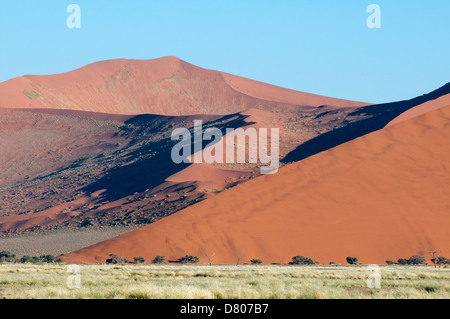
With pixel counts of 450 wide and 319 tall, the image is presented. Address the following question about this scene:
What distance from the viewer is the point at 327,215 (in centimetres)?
4669

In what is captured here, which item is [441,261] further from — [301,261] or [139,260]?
[139,260]

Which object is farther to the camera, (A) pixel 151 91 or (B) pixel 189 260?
(A) pixel 151 91

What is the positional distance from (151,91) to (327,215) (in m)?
131

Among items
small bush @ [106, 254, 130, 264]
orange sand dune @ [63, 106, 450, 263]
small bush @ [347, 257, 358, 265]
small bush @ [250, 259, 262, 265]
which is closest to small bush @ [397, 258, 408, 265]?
orange sand dune @ [63, 106, 450, 263]

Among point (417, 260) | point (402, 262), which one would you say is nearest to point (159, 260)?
point (402, 262)

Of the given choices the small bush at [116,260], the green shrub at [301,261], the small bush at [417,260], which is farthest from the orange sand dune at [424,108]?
the small bush at [116,260]

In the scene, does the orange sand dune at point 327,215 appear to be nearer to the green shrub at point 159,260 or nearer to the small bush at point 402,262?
the small bush at point 402,262

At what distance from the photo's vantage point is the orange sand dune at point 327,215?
138 feet

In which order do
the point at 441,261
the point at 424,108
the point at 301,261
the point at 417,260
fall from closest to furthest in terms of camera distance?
the point at 441,261 < the point at 417,260 < the point at 301,261 < the point at 424,108

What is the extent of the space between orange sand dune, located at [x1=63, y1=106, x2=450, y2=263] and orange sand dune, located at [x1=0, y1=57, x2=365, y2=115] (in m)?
86.6

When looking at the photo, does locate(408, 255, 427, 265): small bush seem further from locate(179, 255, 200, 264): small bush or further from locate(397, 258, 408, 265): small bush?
locate(179, 255, 200, 264): small bush

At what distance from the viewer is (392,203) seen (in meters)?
47.7
